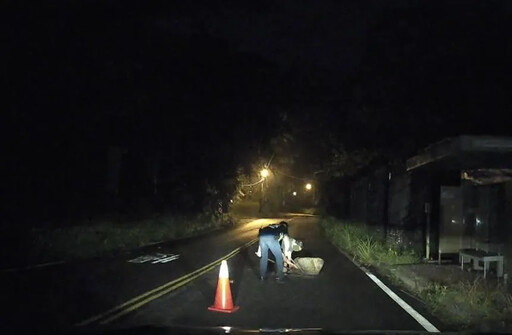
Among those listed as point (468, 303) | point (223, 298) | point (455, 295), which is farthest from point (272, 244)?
point (468, 303)

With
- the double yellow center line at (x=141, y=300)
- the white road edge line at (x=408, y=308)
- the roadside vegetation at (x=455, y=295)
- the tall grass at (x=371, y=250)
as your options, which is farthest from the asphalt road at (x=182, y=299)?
the tall grass at (x=371, y=250)

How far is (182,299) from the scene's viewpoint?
10.8 m

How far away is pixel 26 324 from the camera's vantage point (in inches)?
329

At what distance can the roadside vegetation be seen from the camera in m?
9.07

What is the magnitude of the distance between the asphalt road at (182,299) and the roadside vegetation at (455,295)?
1.53ft

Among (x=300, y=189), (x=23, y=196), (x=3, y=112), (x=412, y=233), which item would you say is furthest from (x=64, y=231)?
(x=300, y=189)

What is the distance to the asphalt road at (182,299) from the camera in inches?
345

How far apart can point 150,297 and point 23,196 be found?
43.7ft

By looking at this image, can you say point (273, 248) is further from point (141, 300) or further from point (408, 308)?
point (408, 308)

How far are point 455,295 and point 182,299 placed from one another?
4.87 metres

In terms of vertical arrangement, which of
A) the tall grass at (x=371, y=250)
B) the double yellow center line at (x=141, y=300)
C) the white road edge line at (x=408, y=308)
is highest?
the tall grass at (x=371, y=250)

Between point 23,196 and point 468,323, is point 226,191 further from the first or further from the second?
point 468,323

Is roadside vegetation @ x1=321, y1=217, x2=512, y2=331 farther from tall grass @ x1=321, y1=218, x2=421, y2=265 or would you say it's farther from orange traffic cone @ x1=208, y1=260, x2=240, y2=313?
orange traffic cone @ x1=208, y1=260, x2=240, y2=313

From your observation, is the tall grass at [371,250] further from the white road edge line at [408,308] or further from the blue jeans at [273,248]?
the blue jeans at [273,248]
